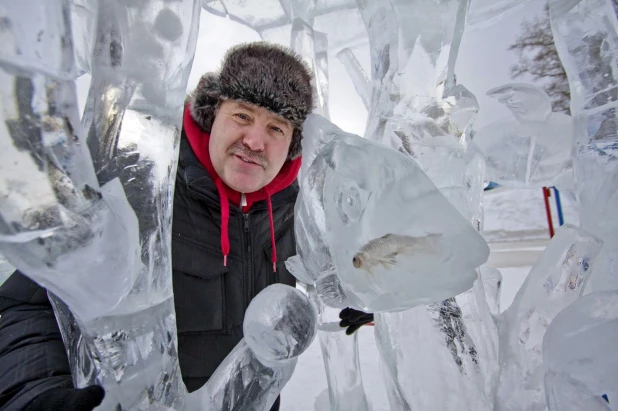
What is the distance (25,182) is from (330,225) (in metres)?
0.29

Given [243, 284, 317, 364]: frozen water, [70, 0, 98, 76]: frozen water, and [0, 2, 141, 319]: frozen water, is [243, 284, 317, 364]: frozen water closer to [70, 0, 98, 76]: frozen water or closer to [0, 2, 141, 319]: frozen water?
[0, 2, 141, 319]: frozen water

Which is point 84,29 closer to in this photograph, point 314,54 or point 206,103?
point 206,103

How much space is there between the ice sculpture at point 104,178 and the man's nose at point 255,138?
0.64 metres

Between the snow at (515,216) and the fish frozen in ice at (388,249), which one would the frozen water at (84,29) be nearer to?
the fish frozen in ice at (388,249)

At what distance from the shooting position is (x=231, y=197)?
1126 millimetres

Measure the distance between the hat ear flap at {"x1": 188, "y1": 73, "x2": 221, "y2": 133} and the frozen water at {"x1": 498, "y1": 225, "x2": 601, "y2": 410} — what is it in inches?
39.9

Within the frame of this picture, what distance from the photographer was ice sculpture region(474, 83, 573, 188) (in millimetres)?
750

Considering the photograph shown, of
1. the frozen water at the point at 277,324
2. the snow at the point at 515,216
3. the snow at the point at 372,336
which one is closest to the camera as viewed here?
the frozen water at the point at 277,324

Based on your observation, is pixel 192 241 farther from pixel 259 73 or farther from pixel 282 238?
pixel 259 73

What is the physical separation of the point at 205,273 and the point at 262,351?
0.55 m

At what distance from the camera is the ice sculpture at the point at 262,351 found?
0.51m

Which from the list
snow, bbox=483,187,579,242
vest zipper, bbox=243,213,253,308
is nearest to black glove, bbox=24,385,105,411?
vest zipper, bbox=243,213,253,308

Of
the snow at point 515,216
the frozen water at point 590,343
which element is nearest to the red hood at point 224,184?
the frozen water at point 590,343

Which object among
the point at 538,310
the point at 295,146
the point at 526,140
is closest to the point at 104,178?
the point at 538,310
